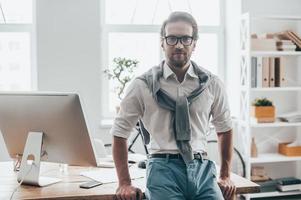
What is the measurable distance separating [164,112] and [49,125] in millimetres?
539

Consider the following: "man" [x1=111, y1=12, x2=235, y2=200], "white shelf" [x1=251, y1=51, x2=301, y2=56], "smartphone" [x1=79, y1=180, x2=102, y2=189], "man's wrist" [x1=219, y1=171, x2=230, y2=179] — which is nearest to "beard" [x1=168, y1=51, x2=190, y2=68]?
"man" [x1=111, y1=12, x2=235, y2=200]

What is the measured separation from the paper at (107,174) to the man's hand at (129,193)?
0.68 ft

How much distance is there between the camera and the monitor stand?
6.82ft

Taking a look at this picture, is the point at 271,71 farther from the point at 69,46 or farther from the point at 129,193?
the point at 129,193

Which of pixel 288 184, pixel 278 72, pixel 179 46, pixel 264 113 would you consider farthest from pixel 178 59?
pixel 288 184

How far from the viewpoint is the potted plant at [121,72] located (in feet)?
12.9

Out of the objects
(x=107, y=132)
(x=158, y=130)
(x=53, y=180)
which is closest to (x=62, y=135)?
(x=53, y=180)

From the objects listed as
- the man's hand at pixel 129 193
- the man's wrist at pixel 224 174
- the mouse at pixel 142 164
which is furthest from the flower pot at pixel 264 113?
the man's hand at pixel 129 193

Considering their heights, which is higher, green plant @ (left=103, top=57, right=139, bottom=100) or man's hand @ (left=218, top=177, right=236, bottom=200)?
green plant @ (left=103, top=57, right=139, bottom=100)

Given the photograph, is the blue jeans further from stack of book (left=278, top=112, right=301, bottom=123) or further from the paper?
stack of book (left=278, top=112, right=301, bottom=123)

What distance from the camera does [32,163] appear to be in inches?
83.7

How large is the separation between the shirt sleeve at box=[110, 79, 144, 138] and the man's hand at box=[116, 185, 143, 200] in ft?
0.76

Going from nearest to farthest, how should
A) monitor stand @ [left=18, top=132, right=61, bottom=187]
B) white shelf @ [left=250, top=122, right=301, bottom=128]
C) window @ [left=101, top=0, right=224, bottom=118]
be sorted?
monitor stand @ [left=18, top=132, right=61, bottom=187]
white shelf @ [left=250, top=122, right=301, bottom=128]
window @ [left=101, top=0, right=224, bottom=118]

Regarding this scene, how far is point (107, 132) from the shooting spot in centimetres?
→ 413
